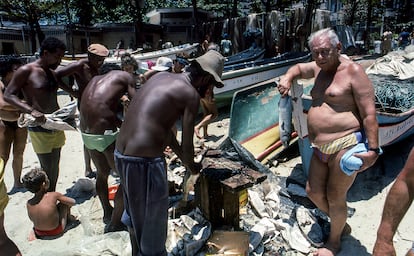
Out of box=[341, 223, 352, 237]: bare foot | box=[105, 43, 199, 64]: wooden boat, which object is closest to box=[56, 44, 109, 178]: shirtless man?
box=[341, 223, 352, 237]: bare foot

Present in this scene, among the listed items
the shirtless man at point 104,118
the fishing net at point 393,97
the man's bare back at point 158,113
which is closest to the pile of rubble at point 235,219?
the shirtless man at point 104,118

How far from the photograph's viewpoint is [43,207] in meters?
3.58

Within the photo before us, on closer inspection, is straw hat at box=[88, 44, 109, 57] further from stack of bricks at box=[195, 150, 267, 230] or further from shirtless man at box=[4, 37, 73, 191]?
stack of bricks at box=[195, 150, 267, 230]

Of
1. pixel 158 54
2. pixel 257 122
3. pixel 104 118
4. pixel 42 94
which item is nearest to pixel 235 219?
pixel 104 118

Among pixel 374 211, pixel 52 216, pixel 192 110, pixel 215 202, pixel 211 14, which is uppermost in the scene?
pixel 211 14

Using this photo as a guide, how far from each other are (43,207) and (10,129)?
5.67ft

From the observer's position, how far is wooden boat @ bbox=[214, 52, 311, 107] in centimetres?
913

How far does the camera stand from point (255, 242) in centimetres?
334

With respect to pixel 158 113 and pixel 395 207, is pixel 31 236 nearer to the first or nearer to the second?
pixel 158 113

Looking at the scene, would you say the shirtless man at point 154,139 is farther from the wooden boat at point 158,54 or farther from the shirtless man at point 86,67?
the wooden boat at point 158,54

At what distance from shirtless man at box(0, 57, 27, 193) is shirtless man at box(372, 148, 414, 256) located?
4.41 metres

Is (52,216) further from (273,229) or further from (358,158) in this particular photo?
(358,158)

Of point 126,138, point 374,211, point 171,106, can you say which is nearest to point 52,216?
point 126,138

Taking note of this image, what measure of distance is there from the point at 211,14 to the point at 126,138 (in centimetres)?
3134
